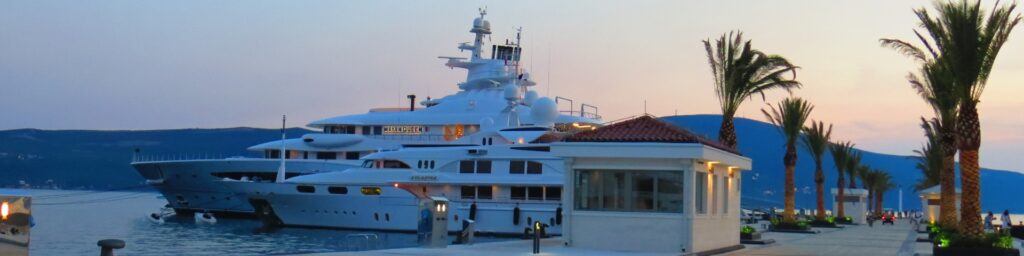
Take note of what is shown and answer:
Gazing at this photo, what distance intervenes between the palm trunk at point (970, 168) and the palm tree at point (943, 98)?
1048 millimetres

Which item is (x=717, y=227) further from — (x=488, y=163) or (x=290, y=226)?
(x=290, y=226)

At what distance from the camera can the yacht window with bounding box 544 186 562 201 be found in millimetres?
46894

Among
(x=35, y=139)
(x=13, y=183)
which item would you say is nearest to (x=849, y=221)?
(x=13, y=183)

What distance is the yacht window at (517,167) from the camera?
46938 millimetres

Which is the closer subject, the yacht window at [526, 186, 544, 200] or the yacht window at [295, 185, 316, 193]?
the yacht window at [526, 186, 544, 200]

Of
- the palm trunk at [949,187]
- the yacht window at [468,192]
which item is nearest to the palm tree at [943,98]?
the palm trunk at [949,187]

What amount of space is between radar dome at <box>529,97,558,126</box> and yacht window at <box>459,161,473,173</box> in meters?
6.92

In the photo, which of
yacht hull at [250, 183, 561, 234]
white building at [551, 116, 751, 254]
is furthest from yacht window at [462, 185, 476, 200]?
white building at [551, 116, 751, 254]

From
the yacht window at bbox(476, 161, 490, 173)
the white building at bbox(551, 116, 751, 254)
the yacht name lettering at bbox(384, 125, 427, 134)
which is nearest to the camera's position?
the white building at bbox(551, 116, 751, 254)

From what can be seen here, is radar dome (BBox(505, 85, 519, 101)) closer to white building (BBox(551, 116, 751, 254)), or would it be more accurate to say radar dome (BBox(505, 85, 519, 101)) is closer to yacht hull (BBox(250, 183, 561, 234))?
yacht hull (BBox(250, 183, 561, 234))

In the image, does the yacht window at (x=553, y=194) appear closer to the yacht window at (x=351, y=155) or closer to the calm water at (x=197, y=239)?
the calm water at (x=197, y=239)

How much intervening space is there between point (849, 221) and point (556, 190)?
2210cm

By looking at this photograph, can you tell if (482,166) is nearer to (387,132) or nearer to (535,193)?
(535,193)

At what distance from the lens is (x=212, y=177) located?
200ft
